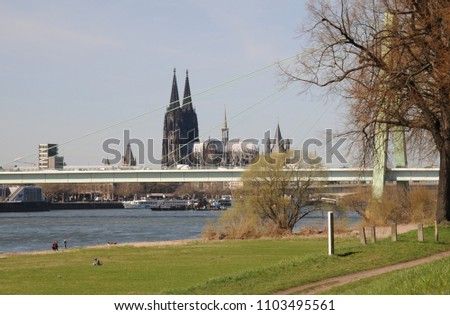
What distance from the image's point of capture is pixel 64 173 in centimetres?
9475

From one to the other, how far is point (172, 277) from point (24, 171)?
7456 cm

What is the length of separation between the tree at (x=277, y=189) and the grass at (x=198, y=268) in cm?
1725

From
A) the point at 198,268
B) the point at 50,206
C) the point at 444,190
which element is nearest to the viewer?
the point at 198,268

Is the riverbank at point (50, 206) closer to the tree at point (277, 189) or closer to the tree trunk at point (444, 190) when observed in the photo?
the tree at point (277, 189)

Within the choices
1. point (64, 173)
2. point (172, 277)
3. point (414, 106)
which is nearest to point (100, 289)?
point (172, 277)

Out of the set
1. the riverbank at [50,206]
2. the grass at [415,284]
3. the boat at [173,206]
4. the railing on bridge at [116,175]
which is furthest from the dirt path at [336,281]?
the boat at [173,206]

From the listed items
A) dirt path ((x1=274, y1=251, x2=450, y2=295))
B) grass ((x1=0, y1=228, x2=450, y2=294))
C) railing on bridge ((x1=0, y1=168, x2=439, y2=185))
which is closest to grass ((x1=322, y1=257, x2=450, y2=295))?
dirt path ((x1=274, y1=251, x2=450, y2=295))

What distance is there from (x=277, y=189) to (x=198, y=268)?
29.2 meters

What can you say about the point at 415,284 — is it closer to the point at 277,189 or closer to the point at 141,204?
the point at 277,189

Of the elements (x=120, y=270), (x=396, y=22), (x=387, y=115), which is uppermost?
(x=396, y=22)

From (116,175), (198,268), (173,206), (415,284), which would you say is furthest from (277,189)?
(173,206)

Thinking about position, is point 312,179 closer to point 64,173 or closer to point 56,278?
point 56,278

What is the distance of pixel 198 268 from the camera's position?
27828 millimetres

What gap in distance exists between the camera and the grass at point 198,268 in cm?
1947
